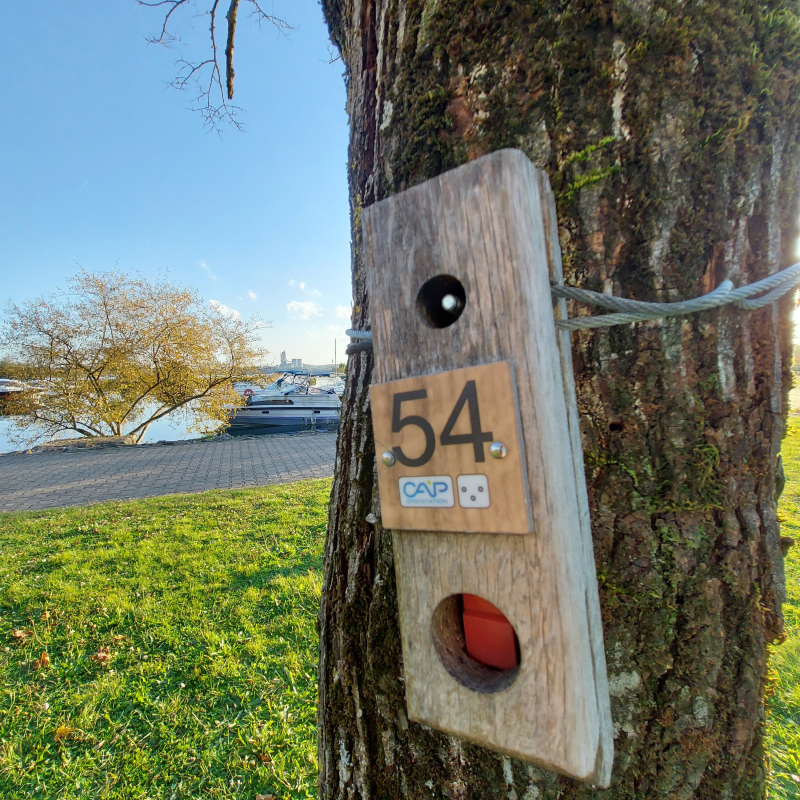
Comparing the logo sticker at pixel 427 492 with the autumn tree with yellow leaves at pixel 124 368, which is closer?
the logo sticker at pixel 427 492

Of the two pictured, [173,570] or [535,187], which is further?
[173,570]

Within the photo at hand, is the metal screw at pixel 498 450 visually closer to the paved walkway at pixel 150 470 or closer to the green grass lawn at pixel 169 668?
the green grass lawn at pixel 169 668

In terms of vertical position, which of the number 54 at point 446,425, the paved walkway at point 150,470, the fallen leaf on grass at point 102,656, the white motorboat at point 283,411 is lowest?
the fallen leaf on grass at point 102,656

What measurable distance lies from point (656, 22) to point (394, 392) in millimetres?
916

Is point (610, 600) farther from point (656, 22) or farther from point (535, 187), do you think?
point (656, 22)

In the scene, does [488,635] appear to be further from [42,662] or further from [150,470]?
[150,470]

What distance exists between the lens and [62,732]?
2668 mm

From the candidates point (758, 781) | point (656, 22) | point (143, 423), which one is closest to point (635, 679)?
point (758, 781)

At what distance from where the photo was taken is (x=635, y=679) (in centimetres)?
99

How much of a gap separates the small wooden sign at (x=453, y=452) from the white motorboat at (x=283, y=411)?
1783 cm

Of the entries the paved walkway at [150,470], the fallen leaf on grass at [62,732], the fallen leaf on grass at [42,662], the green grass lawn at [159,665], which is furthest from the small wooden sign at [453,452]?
the paved walkway at [150,470]

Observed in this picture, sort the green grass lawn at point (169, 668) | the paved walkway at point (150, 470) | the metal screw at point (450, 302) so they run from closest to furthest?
the metal screw at point (450, 302) < the green grass lawn at point (169, 668) < the paved walkway at point (150, 470)

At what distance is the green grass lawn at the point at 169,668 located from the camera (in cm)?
244

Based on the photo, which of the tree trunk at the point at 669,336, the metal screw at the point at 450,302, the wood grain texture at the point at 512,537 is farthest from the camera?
the tree trunk at the point at 669,336
